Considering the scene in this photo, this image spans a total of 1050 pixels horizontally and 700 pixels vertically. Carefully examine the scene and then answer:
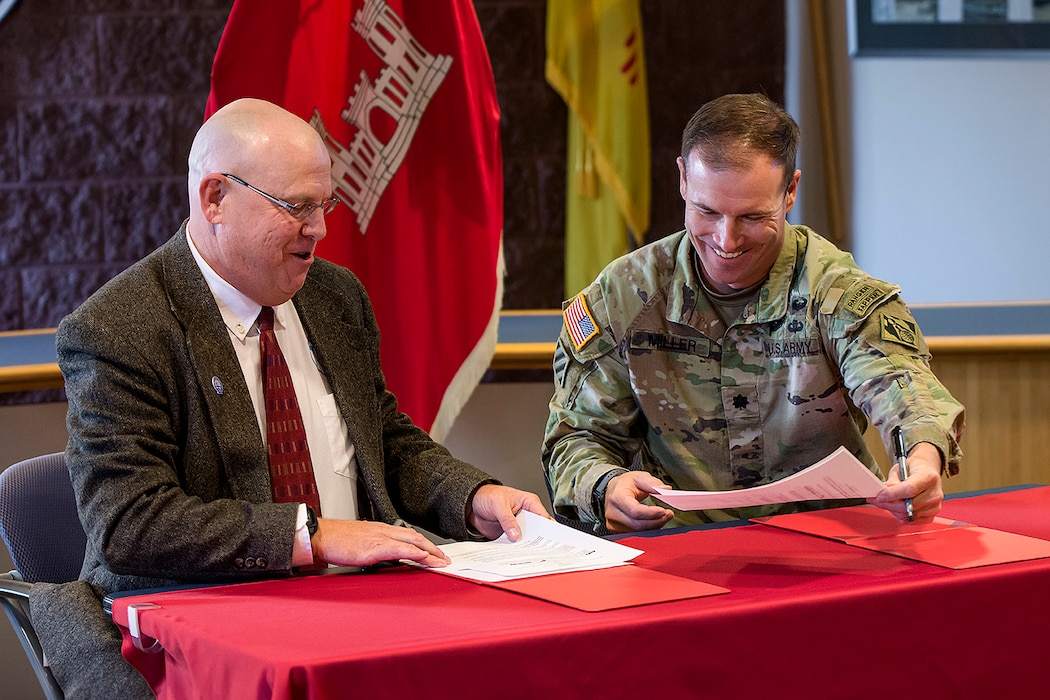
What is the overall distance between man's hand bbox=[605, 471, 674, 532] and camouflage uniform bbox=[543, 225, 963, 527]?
9 cm

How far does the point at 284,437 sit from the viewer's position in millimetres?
1718

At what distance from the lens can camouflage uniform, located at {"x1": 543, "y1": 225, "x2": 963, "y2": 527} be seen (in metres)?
1.98

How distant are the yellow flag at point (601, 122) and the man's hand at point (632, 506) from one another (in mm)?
2417

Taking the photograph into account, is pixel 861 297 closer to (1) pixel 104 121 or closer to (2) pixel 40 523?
(2) pixel 40 523

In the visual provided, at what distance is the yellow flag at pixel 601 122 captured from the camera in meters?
4.09

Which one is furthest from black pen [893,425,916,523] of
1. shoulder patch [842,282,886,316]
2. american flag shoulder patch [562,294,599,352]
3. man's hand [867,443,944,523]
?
american flag shoulder patch [562,294,599,352]

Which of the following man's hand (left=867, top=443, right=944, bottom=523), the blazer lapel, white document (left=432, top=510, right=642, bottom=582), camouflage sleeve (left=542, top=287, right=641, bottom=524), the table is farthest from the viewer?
camouflage sleeve (left=542, top=287, right=641, bottom=524)

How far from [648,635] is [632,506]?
573mm

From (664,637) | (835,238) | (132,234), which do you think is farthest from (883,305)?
(132,234)

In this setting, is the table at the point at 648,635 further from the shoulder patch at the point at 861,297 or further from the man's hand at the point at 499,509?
the shoulder patch at the point at 861,297

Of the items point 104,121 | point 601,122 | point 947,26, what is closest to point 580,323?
point 601,122

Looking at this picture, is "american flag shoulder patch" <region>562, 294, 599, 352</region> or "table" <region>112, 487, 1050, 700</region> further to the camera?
"american flag shoulder patch" <region>562, 294, 599, 352</region>

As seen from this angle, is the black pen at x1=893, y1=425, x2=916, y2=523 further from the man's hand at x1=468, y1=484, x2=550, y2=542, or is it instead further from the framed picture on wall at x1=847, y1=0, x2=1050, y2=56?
the framed picture on wall at x1=847, y1=0, x2=1050, y2=56

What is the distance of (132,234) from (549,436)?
2.51 m
